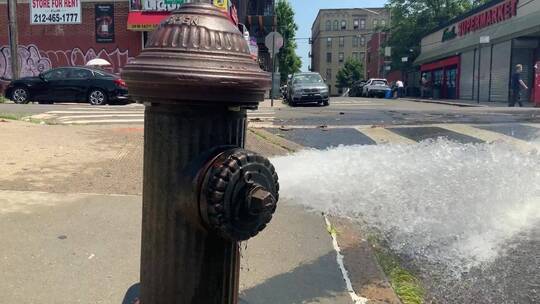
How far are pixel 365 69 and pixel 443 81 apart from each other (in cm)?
6188

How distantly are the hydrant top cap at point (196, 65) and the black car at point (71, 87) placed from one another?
16094 mm

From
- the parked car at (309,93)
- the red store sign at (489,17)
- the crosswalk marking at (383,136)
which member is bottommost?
the crosswalk marking at (383,136)

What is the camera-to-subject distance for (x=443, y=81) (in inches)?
1590

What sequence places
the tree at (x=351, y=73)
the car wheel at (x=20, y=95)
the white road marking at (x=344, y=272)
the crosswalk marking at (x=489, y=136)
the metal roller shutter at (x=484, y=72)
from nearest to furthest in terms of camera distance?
the white road marking at (x=344, y=272) → the crosswalk marking at (x=489, y=136) → the car wheel at (x=20, y=95) → the metal roller shutter at (x=484, y=72) → the tree at (x=351, y=73)

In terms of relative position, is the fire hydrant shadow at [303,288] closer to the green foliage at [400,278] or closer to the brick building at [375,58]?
the green foliage at [400,278]

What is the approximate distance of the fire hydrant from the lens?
1.78 m

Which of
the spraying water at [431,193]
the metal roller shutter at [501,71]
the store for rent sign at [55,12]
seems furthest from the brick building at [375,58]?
the spraying water at [431,193]

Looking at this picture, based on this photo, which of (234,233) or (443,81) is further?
(443,81)

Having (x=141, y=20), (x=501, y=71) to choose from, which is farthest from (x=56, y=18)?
(x=501, y=71)

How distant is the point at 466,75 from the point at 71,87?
2547cm

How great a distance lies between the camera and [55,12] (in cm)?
2689

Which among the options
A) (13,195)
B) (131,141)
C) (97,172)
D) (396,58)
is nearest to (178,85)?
(13,195)

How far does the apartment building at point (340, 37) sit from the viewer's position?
112m

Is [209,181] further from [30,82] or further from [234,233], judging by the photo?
[30,82]
